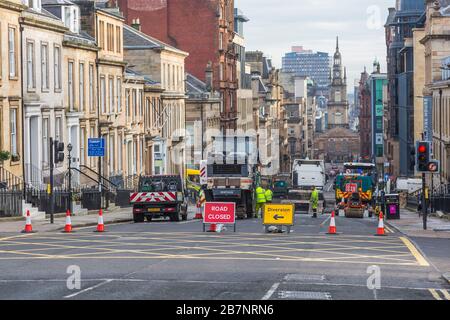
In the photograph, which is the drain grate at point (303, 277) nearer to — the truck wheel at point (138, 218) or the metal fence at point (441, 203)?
the truck wheel at point (138, 218)

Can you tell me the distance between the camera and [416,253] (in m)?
30.5

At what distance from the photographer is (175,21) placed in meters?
106

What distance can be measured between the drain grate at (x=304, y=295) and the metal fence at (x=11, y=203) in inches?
904

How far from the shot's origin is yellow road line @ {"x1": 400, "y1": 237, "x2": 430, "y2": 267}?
27.8 meters

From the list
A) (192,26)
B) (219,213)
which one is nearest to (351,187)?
(219,213)

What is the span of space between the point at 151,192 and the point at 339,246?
17.2 m

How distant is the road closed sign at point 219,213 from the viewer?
38.1 meters

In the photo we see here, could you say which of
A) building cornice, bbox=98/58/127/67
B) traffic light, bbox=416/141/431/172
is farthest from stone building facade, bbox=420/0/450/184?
traffic light, bbox=416/141/431/172

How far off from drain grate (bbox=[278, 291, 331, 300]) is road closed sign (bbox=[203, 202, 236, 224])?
55.4ft

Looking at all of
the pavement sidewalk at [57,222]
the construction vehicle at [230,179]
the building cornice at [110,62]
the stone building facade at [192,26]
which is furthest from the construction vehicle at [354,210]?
the stone building facade at [192,26]

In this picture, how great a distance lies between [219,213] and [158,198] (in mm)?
9934

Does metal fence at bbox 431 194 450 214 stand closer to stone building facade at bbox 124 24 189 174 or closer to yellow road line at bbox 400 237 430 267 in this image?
yellow road line at bbox 400 237 430 267

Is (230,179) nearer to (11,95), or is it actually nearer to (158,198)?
(158,198)
